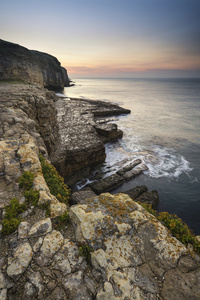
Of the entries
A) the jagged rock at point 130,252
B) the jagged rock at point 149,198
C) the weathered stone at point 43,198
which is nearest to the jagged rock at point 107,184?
the jagged rock at point 149,198

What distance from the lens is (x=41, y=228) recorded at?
3723mm

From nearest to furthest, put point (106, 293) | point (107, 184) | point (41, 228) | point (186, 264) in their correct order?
1. point (106, 293)
2. point (186, 264)
3. point (41, 228)
4. point (107, 184)

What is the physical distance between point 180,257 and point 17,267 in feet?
12.5

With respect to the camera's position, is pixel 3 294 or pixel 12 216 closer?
pixel 3 294

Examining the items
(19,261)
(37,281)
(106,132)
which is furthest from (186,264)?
(106,132)

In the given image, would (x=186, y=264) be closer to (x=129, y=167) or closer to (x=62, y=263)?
(x=62, y=263)

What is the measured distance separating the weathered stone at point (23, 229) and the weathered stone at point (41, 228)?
9 cm

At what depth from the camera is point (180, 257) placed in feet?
12.0

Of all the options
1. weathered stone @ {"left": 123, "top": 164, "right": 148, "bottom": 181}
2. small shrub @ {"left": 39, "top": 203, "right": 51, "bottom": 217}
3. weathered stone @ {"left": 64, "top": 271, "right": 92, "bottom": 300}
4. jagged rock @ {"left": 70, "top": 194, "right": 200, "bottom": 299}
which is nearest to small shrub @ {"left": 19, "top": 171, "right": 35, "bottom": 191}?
small shrub @ {"left": 39, "top": 203, "right": 51, "bottom": 217}

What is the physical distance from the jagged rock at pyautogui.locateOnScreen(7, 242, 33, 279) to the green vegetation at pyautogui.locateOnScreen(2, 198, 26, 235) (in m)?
0.53

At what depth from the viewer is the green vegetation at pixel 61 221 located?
3.93 meters

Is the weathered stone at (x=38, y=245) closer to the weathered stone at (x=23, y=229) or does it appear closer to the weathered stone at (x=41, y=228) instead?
the weathered stone at (x=41, y=228)

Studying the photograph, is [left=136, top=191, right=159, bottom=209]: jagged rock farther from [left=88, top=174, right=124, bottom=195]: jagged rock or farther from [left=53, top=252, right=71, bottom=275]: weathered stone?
[left=53, top=252, right=71, bottom=275]: weathered stone

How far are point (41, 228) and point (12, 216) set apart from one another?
0.85 m
